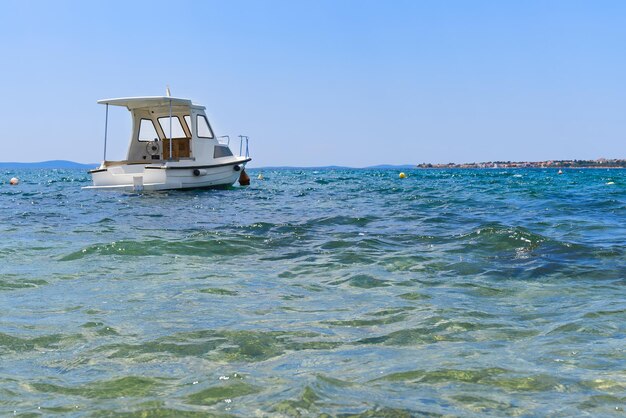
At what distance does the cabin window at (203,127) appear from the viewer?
2250cm

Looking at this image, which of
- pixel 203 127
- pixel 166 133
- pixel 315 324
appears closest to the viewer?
pixel 315 324

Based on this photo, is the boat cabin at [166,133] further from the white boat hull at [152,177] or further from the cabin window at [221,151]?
the white boat hull at [152,177]

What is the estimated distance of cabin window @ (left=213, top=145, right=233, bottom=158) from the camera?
23.0 m

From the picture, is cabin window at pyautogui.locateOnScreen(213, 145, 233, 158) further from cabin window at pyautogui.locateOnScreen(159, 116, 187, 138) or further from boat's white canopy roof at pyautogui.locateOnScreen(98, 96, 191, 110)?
boat's white canopy roof at pyautogui.locateOnScreen(98, 96, 191, 110)

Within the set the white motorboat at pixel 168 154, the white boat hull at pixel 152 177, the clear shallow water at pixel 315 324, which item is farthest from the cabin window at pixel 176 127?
the clear shallow water at pixel 315 324

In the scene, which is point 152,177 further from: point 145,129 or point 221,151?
point 221,151

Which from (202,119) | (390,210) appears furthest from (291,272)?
(202,119)

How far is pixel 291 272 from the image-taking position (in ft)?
22.7

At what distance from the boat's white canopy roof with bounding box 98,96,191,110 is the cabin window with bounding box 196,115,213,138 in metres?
0.76

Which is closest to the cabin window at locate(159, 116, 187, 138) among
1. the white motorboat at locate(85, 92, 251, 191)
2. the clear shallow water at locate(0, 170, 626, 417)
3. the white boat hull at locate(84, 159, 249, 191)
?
the white motorboat at locate(85, 92, 251, 191)

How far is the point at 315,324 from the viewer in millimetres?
4598

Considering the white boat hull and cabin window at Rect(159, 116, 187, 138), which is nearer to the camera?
the white boat hull

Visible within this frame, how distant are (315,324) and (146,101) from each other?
1895 cm

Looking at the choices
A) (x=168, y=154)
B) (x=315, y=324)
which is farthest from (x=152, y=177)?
(x=315, y=324)
